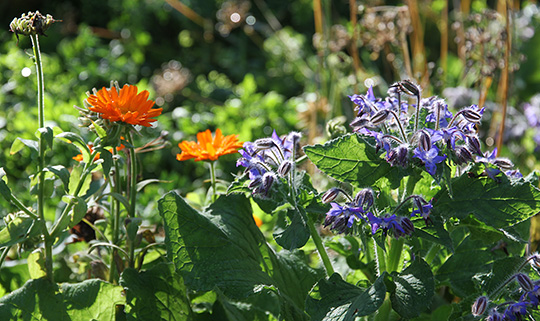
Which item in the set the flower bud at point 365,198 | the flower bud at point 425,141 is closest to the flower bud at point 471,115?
the flower bud at point 425,141

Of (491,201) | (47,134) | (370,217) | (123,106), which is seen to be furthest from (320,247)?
(47,134)

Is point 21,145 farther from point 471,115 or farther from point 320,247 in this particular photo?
point 471,115

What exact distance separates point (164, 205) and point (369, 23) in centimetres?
149

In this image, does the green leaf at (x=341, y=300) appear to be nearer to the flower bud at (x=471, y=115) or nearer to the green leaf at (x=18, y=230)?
the flower bud at (x=471, y=115)

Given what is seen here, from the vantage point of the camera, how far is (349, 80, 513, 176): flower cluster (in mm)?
1004

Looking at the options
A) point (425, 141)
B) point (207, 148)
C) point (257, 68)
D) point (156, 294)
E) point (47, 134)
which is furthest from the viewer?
point (257, 68)

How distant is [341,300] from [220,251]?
283 millimetres

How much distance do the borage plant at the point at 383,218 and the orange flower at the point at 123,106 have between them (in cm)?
18

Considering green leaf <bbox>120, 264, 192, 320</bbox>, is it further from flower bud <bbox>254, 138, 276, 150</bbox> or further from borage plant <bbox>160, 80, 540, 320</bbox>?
flower bud <bbox>254, 138, 276, 150</bbox>

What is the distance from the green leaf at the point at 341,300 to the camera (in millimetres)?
1022

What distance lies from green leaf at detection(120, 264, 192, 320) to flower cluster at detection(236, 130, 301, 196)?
12.7 inches

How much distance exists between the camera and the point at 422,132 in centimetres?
100

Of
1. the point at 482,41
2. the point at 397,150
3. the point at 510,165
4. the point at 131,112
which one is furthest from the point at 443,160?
the point at 482,41

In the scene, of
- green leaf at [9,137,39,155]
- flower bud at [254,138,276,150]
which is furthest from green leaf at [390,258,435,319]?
green leaf at [9,137,39,155]
